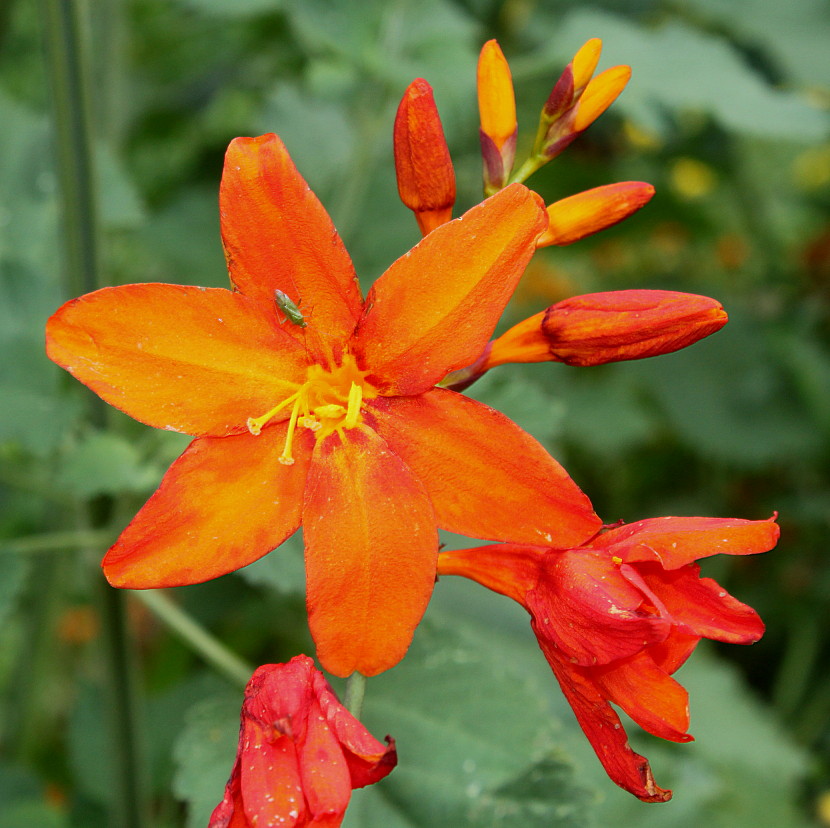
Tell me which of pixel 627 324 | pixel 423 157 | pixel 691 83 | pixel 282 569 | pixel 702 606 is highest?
pixel 423 157

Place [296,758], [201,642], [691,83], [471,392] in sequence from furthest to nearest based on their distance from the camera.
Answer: [691,83], [471,392], [201,642], [296,758]

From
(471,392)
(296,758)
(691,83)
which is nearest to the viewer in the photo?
(296,758)

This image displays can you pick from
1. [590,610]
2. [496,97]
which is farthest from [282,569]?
[496,97]

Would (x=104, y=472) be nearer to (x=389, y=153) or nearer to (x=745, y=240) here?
(x=389, y=153)

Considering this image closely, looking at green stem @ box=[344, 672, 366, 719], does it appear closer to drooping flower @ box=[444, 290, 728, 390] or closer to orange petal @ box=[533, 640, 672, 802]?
orange petal @ box=[533, 640, 672, 802]

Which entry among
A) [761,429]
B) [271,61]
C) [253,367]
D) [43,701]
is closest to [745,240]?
[761,429]

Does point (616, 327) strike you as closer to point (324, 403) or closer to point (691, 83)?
point (324, 403)

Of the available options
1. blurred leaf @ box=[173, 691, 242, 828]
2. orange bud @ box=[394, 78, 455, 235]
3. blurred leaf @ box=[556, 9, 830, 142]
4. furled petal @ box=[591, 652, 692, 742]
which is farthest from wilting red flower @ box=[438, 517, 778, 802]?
blurred leaf @ box=[556, 9, 830, 142]
